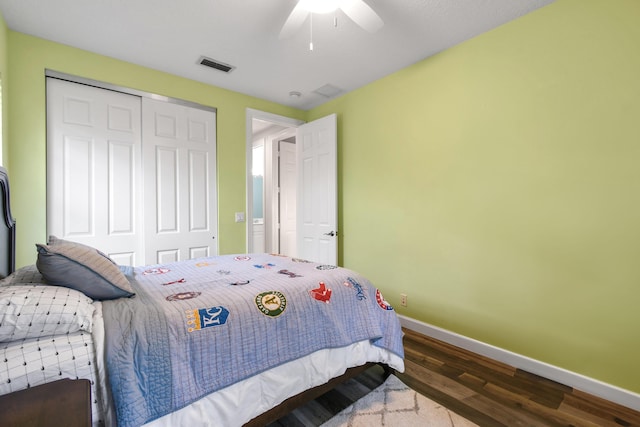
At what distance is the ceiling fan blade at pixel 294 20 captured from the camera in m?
1.74

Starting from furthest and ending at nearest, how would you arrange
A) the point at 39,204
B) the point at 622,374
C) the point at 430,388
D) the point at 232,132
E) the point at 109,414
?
1. the point at 232,132
2. the point at 39,204
3. the point at 430,388
4. the point at 622,374
5. the point at 109,414

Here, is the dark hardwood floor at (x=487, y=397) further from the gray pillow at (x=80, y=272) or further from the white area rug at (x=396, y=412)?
the gray pillow at (x=80, y=272)

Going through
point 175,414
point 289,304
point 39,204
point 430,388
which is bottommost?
point 430,388

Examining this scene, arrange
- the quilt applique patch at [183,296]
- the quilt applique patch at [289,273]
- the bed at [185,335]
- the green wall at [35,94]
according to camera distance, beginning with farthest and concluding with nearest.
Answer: the green wall at [35,94] → the quilt applique patch at [289,273] → the quilt applique patch at [183,296] → the bed at [185,335]

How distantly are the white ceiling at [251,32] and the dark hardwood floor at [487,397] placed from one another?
2.58 meters

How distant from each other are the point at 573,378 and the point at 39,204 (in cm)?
415

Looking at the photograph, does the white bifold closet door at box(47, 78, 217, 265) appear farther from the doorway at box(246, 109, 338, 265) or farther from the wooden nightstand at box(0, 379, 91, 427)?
the wooden nightstand at box(0, 379, 91, 427)

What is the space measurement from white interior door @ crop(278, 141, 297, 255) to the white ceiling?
80.5 inches

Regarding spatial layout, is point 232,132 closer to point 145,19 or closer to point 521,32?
point 145,19

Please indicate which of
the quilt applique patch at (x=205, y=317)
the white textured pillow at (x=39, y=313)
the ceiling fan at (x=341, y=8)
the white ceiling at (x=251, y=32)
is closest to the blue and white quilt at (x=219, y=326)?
the quilt applique patch at (x=205, y=317)

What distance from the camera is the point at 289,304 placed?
152 centimetres

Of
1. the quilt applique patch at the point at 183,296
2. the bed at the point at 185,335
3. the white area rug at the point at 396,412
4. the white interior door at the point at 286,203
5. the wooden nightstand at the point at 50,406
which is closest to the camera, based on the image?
the wooden nightstand at the point at 50,406

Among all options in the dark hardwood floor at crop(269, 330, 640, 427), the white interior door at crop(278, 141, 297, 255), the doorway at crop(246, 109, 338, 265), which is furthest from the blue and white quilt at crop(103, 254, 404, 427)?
the white interior door at crop(278, 141, 297, 255)

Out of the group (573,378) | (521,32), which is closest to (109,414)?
(573,378)
